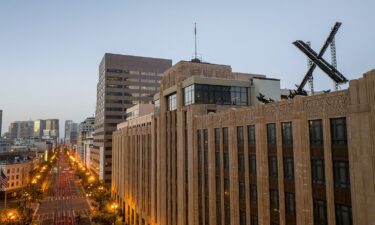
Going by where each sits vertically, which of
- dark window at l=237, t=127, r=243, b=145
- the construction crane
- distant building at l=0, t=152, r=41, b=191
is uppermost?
the construction crane

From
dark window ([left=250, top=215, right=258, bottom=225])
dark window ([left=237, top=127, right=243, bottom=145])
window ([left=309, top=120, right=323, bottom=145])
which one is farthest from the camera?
dark window ([left=237, top=127, right=243, bottom=145])

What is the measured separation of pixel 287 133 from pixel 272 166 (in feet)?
12.0

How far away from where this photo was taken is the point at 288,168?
2648 centimetres

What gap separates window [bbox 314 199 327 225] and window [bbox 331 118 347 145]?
481 centimetres

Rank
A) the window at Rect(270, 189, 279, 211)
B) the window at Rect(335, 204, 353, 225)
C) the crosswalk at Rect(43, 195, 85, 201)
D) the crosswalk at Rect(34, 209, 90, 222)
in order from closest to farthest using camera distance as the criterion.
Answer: the window at Rect(335, 204, 353, 225) → the window at Rect(270, 189, 279, 211) → the crosswalk at Rect(34, 209, 90, 222) → the crosswalk at Rect(43, 195, 85, 201)

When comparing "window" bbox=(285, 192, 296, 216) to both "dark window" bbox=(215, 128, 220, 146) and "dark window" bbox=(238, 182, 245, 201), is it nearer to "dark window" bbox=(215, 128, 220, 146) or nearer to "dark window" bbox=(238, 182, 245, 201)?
"dark window" bbox=(238, 182, 245, 201)

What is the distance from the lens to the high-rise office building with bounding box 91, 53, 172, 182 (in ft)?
444

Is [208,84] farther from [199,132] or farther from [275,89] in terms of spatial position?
[275,89]

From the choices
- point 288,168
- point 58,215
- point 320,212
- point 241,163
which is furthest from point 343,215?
point 58,215

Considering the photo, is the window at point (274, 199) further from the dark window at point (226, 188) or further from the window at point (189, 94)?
the window at point (189, 94)

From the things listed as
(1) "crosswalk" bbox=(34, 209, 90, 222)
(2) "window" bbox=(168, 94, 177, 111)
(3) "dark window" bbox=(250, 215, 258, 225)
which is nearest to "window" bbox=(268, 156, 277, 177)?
(3) "dark window" bbox=(250, 215, 258, 225)

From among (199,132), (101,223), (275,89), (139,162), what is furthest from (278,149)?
(101,223)

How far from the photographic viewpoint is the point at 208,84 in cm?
4662

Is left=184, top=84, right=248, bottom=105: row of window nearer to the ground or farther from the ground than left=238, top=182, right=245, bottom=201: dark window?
farther from the ground
